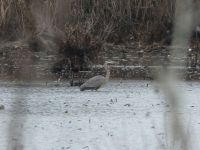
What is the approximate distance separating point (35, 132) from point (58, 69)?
555cm

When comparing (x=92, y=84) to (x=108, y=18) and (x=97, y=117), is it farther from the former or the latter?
(x=108, y=18)

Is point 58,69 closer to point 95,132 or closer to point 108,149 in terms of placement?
point 95,132

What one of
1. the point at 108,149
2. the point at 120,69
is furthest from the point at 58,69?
the point at 108,149

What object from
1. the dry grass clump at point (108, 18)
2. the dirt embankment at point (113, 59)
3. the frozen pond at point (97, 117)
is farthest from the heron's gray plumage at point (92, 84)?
the dry grass clump at point (108, 18)

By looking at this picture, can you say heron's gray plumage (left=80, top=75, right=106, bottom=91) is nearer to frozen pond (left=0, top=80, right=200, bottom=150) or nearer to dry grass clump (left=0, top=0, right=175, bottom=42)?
frozen pond (left=0, top=80, right=200, bottom=150)

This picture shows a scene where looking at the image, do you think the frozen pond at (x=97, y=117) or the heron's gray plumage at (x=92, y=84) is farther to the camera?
the heron's gray plumage at (x=92, y=84)

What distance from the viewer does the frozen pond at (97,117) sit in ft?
17.3

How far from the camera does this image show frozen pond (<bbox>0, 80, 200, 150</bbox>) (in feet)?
17.3

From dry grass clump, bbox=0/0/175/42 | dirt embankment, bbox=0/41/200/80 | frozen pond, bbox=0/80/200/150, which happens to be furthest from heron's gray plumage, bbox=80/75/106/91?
dry grass clump, bbox=0/0/175/42

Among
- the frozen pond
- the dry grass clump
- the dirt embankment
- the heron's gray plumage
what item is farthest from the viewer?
the dry grass clump

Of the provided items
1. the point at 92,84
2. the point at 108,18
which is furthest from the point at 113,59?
the point at 92,84

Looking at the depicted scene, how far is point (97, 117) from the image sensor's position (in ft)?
22.0

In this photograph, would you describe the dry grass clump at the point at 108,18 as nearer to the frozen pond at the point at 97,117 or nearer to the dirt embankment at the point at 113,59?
the dirt embankment at the point at 113,59

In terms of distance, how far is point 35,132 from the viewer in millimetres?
5844
